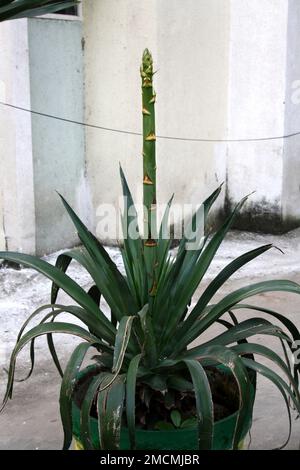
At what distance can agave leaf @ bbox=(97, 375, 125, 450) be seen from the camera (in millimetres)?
2449

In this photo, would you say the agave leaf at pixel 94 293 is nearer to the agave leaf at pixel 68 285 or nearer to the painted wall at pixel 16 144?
the agave leaf at pixel 68 285

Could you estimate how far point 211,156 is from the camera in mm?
6895

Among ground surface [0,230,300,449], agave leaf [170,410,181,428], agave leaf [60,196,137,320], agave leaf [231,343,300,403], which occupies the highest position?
agave leaf [60,196,137,320]

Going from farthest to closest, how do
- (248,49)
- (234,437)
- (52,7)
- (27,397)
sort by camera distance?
(248,49), (27,397), (52,7), (234,437)

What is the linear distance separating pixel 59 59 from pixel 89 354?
2550 millimetres

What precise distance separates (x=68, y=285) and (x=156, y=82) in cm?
350

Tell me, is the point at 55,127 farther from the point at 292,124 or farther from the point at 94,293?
the point at 94,293

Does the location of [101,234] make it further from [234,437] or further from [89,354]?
[234,437]

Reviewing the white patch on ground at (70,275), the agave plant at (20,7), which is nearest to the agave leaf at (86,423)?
the agave plant at (20,7)

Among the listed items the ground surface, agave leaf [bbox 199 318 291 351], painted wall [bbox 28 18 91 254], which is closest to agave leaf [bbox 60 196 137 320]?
agave leaf [bbox 199 318 291 351]

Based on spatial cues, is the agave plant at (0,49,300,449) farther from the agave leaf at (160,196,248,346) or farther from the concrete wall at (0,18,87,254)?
the concrete wall at (0,18,87,254)

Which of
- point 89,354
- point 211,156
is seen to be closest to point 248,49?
point 211,156

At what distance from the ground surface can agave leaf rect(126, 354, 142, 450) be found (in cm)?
107
